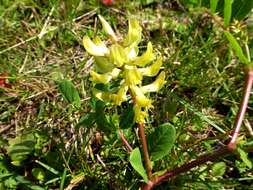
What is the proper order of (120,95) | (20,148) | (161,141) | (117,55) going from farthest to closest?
(20,148) < (161,141) < (120,95) < (117,55)

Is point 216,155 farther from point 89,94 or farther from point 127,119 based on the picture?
point 89,94

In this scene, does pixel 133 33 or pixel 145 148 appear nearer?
pixel 133 33

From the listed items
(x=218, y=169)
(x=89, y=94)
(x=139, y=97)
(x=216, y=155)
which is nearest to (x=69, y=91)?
(x=139, y=97)

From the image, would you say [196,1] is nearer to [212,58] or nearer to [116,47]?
[116,47]

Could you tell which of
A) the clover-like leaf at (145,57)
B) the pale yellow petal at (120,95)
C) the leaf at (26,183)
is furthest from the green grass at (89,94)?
the clover-like leaf at (145,57)

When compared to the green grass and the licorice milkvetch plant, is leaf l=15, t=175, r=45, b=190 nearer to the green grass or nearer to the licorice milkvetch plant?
the green grass

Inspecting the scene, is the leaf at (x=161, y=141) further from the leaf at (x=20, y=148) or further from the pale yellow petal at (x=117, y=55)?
the leaf at (x=20, y=148)

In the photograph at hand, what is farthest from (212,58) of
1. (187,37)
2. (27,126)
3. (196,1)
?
(27,126)
